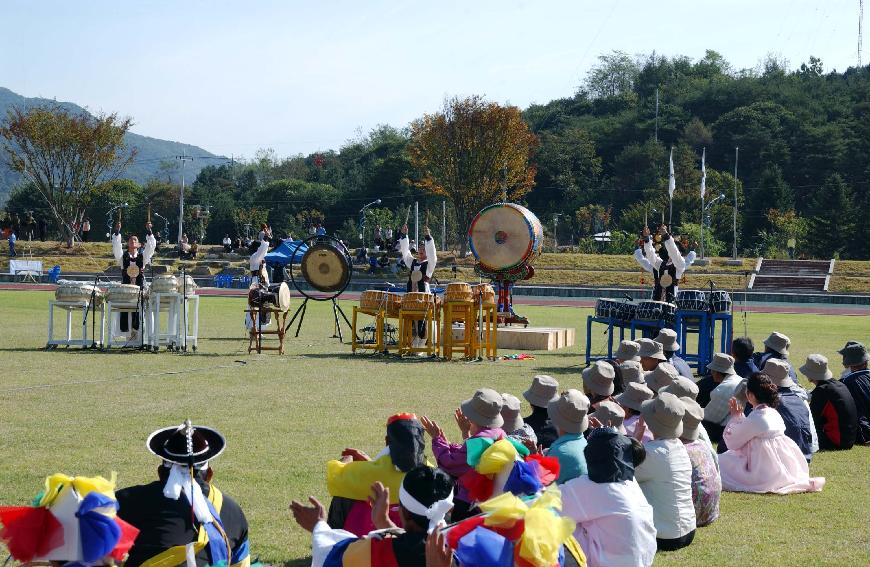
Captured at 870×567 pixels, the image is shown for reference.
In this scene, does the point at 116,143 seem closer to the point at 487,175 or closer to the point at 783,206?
the point at 487,175

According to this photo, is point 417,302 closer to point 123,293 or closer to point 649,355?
point 123,293

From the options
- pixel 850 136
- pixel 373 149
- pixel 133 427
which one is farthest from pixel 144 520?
pixel 373 149

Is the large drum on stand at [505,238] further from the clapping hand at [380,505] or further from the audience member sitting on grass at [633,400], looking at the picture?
the clapping hand at [380,505]

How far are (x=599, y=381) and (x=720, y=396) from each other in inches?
95.2

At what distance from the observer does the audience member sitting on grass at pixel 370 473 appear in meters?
5.66

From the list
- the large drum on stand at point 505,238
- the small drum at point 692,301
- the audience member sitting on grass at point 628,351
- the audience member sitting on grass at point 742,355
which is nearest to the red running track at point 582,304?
the large drum on stand at point 505,238

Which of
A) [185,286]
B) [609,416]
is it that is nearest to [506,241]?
[185,286]

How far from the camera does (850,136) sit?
3504 inches

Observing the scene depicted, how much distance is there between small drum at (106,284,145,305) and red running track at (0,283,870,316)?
21846 mm

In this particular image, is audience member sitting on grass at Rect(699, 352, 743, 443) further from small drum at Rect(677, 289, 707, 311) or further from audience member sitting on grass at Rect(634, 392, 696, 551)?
small drum at Rect(677, 289, 707, 311)

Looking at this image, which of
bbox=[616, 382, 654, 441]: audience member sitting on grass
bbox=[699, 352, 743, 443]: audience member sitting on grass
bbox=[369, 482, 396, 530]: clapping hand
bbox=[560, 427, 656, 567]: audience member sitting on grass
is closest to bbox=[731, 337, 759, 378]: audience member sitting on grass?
bbox=[699, 352, 743, 443]: audience member sitting on grass

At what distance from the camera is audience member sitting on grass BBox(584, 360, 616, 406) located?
8.78 m

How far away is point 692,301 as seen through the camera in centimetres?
1745

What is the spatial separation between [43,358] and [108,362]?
1169mm
